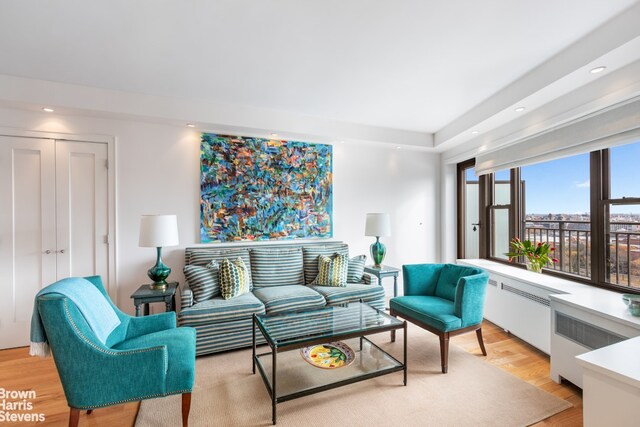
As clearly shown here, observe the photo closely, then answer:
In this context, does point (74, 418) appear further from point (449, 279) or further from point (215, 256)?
point (449, 279)

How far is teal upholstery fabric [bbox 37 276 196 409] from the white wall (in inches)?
73.3

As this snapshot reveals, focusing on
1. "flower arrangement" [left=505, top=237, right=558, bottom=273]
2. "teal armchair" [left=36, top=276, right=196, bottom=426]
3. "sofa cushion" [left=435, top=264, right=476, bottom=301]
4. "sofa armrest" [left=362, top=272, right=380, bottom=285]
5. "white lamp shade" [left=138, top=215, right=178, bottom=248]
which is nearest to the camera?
"teal armchair" [left=36, top=276, right=196, bottom=426]

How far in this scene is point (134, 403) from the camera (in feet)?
7.06

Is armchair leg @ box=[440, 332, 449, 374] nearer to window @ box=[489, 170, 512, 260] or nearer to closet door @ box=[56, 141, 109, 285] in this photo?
window @ box=[489, 170, 512, 260]

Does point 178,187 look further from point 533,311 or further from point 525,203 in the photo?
point 525,203

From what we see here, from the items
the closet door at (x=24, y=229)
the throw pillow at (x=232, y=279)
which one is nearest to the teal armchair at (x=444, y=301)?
the throw pillow at (x=232, y=279)

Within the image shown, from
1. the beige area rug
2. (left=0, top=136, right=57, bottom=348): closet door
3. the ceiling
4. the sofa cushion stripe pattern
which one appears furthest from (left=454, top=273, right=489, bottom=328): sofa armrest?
(left=0, top=136, right=57, bottom=348): closet door

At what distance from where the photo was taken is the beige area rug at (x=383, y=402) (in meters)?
1.92

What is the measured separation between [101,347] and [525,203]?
4288 mm

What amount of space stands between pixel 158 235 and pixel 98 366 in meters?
1.47

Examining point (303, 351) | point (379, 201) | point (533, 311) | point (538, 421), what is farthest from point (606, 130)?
point (303, 351)

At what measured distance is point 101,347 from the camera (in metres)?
1.65

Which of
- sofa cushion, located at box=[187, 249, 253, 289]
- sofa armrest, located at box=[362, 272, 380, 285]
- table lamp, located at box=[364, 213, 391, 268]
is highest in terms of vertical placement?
table lamp, located at box=[364, 213, 391, 268]

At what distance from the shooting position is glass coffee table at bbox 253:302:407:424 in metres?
2.03
